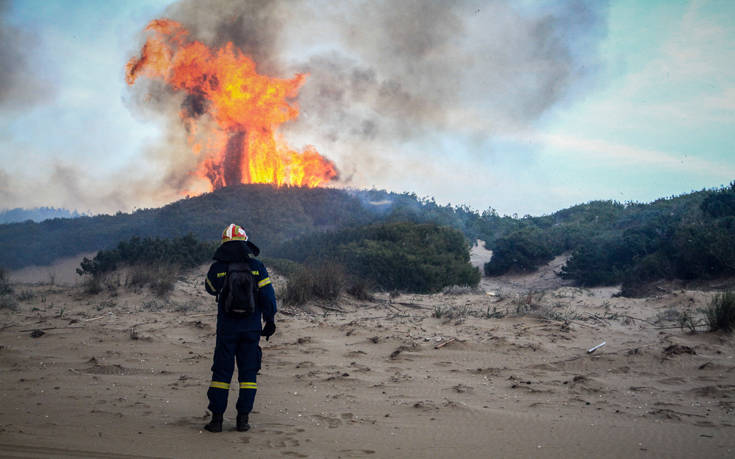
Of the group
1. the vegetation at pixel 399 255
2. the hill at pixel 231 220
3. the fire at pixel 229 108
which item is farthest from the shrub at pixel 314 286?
the fire at pixel 229 108

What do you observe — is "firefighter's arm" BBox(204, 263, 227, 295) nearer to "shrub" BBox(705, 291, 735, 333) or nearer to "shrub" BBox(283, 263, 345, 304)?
"shrub" BBox(705, 291, 735, 333)

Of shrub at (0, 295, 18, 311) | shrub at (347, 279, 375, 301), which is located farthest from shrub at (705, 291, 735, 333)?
shrub at (0, 295, 18, 311)

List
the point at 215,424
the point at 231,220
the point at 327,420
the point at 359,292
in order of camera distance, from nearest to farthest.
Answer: the point at 215,424 → the point at 327,420 → the point at 359,292 → the point at 231,220

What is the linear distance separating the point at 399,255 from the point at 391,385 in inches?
621

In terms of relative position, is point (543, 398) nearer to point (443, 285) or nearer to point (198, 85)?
point (443, 285)

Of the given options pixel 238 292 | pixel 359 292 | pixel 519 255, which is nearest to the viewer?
pixel 238 292

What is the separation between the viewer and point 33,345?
8.16 meters

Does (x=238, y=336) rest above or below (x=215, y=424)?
above

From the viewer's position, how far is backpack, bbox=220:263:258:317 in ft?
15.4

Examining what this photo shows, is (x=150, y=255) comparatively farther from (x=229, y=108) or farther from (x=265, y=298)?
(x=229, y=108)

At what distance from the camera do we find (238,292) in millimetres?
4723

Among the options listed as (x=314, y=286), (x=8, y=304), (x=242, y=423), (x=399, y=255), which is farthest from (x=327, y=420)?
(x=399, y=255)

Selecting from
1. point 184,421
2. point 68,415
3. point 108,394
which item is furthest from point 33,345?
point 184,421

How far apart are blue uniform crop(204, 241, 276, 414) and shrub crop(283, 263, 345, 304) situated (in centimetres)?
772
